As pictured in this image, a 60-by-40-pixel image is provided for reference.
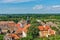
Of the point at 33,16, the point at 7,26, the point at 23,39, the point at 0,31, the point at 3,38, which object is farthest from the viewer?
the point at 33,16

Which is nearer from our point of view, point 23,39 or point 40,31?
point 23,39

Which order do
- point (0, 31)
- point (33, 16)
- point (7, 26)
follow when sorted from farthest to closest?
point (33, 16), point (7, 26), point (0, 31)

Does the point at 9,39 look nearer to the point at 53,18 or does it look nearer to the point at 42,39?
the point at 42,39

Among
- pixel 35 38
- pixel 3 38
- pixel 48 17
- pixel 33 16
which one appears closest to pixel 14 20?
pixel 33 16

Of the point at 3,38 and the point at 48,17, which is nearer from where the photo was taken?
the point at 3,38

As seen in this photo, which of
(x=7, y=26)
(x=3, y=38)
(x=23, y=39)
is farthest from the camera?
(x=7, y=26)

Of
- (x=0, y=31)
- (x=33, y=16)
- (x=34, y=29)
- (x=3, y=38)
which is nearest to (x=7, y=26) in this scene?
(x=0, y=31)

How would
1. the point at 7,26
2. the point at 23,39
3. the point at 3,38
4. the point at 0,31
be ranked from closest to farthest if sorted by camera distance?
the point at 23,39
the point at 3,38
the point at 0,31
the point at 7,26

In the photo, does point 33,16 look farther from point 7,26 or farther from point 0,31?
point 0,31

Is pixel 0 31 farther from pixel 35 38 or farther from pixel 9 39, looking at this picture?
pixel 35 38

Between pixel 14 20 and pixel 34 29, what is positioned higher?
pixel 34 29
